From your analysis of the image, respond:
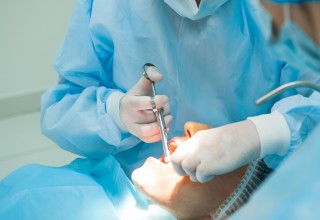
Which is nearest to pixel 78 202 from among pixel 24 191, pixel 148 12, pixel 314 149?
pixel 24 191

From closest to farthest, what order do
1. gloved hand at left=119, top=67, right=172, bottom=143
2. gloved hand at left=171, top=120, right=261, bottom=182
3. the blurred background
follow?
gloved hand at left=171, top=120, right=261, bottom=182
gloved hand at left=119, top=67, right=172, bottom=143
the blurred background

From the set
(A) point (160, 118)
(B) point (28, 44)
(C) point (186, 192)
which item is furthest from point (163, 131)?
(B) point (28, 44)

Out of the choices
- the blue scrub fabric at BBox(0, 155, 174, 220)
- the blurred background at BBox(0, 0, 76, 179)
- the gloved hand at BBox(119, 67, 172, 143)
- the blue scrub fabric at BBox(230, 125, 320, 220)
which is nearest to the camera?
the blue scrub fabric at BBox(230, 125, 320, 220)

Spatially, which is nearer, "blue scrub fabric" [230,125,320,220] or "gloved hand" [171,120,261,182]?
"blue scrub fabric" [230,125,320,220]

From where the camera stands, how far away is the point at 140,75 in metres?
1.28

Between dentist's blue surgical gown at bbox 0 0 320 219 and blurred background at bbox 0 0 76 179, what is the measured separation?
89 cm

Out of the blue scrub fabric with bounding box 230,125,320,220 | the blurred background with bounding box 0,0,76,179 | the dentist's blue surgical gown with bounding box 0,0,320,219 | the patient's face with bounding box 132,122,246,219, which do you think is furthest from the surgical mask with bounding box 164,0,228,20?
the blurred background with bounding box 0,0,76,179

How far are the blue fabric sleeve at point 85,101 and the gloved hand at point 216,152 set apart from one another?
31cm

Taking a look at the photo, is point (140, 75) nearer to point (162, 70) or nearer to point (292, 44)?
point (162, 70)

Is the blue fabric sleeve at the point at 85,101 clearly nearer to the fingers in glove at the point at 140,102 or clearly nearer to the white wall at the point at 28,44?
the fingers in glove at the point at 140,102

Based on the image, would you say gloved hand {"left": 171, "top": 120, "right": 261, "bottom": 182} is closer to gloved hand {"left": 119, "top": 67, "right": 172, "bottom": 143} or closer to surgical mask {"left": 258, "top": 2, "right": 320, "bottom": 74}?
gloved hand {"left": 119, "top": 67, "right": 172, "bottom": 143}

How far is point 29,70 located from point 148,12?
1310 millimetres

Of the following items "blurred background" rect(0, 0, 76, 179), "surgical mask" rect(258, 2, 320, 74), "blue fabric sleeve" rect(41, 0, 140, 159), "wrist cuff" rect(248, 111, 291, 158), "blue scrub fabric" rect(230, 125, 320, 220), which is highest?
"surgical mask" rect(258, 2, 320, 74)

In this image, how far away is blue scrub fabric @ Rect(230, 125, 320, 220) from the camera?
0.55 metres
